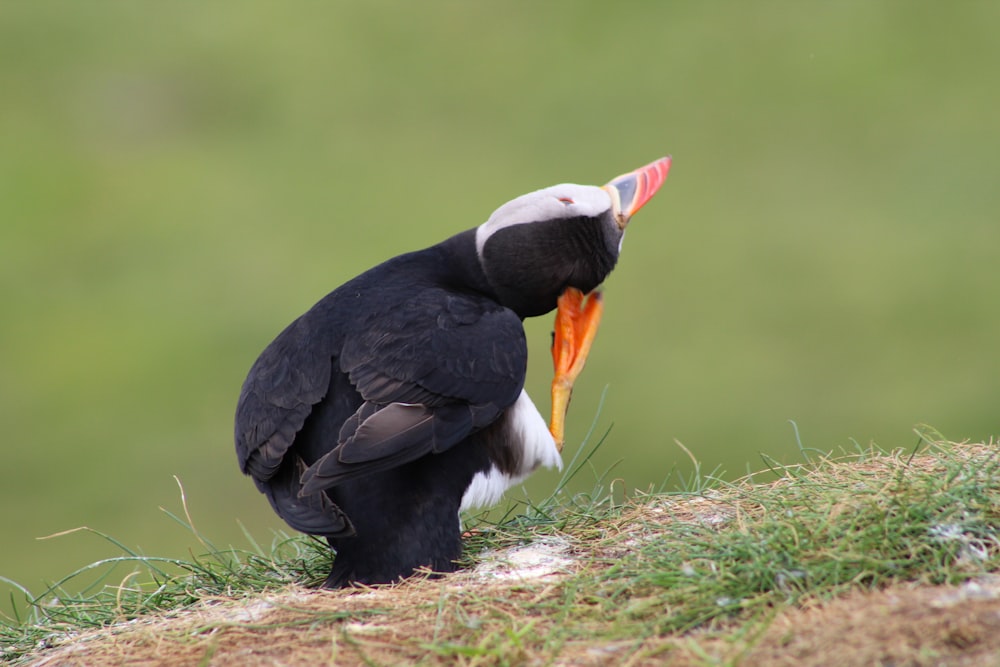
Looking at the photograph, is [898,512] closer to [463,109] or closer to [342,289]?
[342,289]

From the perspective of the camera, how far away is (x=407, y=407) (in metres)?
4.51

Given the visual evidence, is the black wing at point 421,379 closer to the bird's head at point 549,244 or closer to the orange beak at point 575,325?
the bird's head at point 549,244

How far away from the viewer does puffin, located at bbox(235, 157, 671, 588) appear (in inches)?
175

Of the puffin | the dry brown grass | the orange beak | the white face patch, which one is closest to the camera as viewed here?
the dry brown grass

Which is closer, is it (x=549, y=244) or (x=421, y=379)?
(x=421, y=379)

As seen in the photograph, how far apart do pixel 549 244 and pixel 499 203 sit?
12.1m

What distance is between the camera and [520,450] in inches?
196

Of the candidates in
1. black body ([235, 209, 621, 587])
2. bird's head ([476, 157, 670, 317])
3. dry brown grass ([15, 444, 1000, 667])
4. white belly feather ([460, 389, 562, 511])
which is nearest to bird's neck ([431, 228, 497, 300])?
bird's head ([476, 157, 670, 317])

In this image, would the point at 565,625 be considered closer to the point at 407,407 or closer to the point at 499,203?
the point at 407,407

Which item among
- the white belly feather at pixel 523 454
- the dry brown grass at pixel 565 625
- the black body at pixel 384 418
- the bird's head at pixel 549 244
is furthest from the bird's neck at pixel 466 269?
the dry brown grass at pixel 565 625

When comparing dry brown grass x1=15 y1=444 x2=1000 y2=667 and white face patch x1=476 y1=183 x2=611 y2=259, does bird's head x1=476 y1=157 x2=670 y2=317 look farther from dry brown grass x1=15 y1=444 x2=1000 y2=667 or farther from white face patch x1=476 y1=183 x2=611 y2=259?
dry brown grass x1=15 y1=444 x2=1000 y2=667

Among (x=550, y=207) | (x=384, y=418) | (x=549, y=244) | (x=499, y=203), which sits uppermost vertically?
(x=550, y=207)

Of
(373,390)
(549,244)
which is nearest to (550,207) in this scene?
(549,244)

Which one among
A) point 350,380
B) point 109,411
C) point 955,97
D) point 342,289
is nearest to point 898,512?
point 350,380
